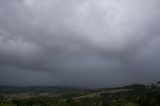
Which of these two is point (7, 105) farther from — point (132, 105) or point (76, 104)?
point (132, 105)

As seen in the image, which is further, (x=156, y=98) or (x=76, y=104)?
(x=156, y=98)

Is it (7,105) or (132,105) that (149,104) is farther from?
(7,105)

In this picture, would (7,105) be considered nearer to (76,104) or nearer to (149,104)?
(76,104)

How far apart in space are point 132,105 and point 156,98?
16248 millimetres

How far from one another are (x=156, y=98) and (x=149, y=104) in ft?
23.4

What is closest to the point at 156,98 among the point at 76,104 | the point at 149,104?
the point at 149,104

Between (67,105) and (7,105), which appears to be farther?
(7,105)

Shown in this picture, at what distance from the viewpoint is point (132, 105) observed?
199 meters

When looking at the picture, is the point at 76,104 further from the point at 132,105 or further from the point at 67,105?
the point at 132,105

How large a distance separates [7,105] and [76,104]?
48113mm

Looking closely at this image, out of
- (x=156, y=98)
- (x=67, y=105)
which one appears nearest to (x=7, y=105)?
(x=67, y=105)

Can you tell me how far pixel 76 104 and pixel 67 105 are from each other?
25.9 ft

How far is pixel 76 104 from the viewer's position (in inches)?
6909

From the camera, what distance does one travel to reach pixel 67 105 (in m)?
169
